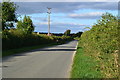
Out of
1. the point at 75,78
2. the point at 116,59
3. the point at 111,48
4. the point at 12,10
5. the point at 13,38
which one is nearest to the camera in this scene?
the point at 116,59

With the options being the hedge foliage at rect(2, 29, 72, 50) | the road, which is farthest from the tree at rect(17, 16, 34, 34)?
the road

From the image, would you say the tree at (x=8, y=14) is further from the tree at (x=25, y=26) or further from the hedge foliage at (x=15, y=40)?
the tree at (x=25, y=26)

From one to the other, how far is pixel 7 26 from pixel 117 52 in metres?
24.2

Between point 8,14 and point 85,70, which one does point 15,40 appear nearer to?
point 8,14

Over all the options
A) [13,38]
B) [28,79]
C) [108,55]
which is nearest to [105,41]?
[108,55]

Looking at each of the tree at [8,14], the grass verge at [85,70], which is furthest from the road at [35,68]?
the tree at [8,14]

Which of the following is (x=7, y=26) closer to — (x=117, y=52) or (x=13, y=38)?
(x=13, y=38)

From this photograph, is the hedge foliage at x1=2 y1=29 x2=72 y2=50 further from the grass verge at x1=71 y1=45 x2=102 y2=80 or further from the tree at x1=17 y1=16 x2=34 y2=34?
the grass verge at x1=71 y1=45 x2=102 y2=80

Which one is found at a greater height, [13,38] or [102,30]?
[102,30]

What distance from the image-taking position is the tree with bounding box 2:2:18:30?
1187 inches

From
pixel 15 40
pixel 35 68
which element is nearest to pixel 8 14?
pixel 15 40

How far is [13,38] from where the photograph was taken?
3422cm

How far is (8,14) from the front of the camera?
31.0m

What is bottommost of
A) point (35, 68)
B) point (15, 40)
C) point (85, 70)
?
point (15, 40)
